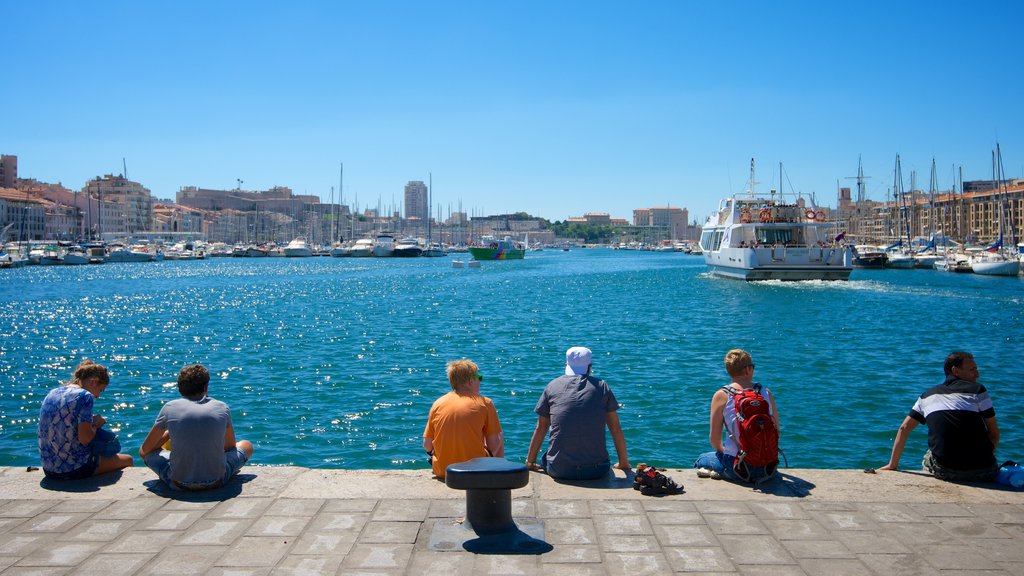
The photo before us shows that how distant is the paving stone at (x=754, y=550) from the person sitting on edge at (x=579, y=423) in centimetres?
159

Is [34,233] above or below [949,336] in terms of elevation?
above

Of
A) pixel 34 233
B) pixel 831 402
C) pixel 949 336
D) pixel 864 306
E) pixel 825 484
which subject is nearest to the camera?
pixel 825 484

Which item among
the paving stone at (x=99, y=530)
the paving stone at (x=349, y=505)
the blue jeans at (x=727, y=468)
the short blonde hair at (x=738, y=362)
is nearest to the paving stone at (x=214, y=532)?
the paving stone at (x=99, y=530)

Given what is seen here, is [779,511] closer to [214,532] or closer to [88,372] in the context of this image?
[214,532]

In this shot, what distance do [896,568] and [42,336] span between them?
2941 cm

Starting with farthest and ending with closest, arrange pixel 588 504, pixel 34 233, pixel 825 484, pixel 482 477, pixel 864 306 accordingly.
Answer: pixel 34 233 → pixel 864 306 → pixel 825 484 → pixel 588 504 → pixel 482 477

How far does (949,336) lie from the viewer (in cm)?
2697

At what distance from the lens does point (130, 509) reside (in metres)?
6.25

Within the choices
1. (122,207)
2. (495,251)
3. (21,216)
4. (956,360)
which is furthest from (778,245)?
(122,207)

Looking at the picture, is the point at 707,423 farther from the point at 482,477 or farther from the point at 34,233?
the point at 34,233

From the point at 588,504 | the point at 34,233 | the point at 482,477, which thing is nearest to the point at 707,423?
the point at 588,504

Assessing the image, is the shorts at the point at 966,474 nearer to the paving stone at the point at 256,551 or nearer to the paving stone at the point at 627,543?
the paving stone at the point at 627,543

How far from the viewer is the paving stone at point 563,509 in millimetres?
6168

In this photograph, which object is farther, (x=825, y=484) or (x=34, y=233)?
(x=34, y=233)
